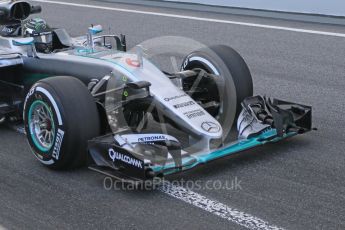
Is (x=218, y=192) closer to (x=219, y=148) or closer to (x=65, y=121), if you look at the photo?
(x=219, y=148)

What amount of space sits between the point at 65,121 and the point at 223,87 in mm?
1518

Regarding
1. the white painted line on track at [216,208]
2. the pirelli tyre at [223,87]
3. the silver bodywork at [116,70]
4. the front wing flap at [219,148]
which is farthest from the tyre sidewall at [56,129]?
the pirelli tyre at [223,87]

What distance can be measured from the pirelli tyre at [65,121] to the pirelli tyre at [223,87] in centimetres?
116

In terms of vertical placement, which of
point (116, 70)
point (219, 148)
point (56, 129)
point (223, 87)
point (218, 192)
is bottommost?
point (218, 192)

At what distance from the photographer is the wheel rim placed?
4.84m

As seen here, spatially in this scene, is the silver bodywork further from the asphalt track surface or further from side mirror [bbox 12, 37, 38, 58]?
the asphalt track surface

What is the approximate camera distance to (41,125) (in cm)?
491

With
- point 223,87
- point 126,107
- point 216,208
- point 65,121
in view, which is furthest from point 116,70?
point 216,208

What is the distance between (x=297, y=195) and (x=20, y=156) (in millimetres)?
2343

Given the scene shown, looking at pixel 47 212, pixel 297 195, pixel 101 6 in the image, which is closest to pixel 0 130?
pixel 47 212

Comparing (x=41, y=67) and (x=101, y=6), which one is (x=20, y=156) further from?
(x=101, y=6)

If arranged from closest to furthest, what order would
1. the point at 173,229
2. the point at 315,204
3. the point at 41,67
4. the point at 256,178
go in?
the point at 173,229 < the point at 315,204 < the point at 256,178 < the point at 41,67

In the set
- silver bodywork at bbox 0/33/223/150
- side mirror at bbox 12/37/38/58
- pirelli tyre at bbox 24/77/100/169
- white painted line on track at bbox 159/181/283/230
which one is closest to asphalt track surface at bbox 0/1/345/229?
white painted line on track at bbox 159/181/283/230

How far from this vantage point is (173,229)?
3889 mm
